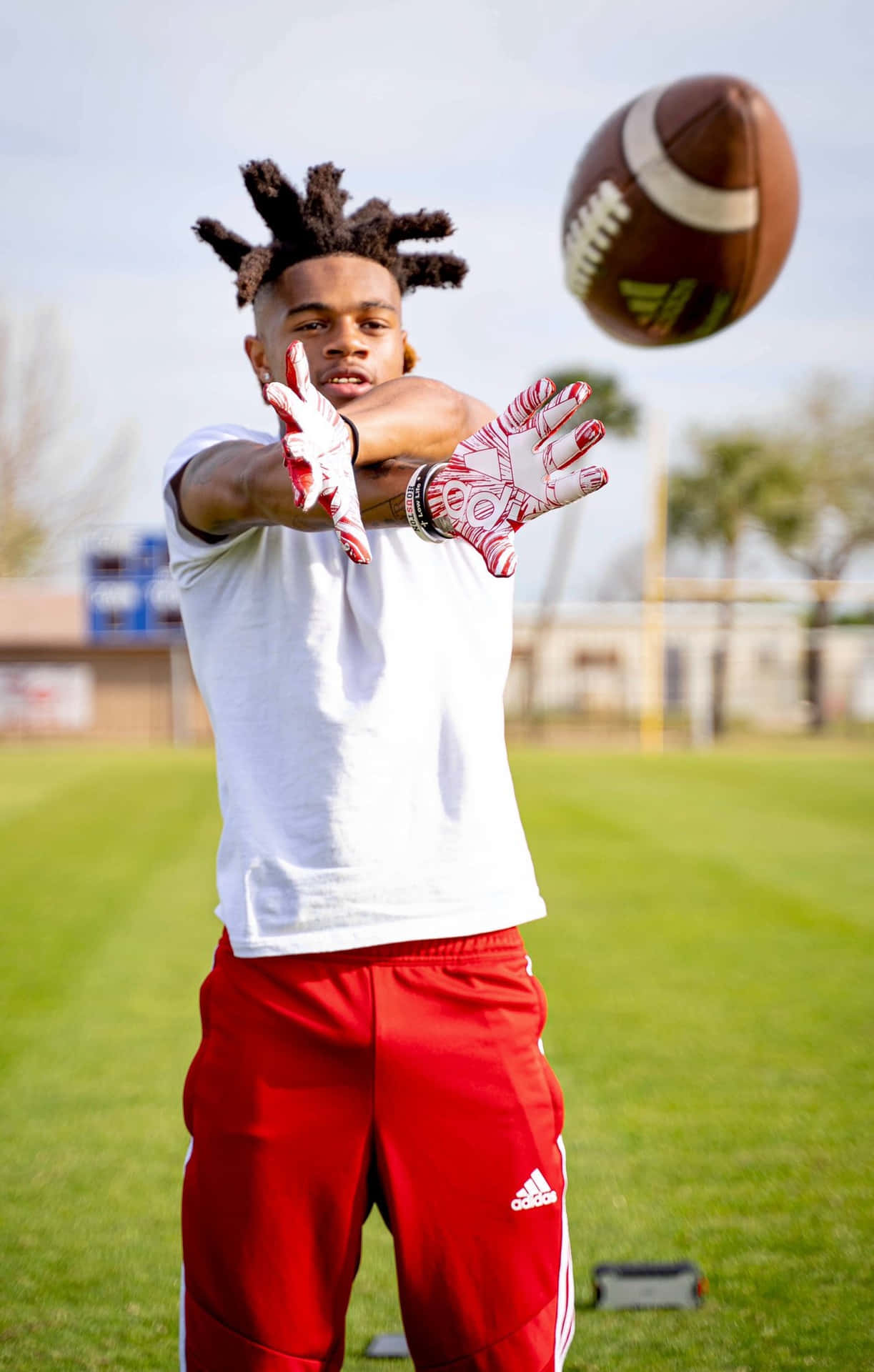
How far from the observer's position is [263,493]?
69.0 inches

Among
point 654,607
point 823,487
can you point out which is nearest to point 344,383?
point 654,607

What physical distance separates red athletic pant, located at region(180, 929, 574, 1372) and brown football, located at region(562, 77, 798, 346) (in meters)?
1.38

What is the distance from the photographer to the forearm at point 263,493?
175cm

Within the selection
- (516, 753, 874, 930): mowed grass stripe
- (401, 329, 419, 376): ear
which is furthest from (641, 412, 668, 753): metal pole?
(401, 329, 419, 376): ear

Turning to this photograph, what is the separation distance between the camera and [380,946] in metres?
1.87

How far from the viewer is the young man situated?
5.89 feet

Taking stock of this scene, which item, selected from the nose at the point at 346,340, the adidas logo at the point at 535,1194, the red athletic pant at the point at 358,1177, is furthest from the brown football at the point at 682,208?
the adidas logo at the point at 535,1194

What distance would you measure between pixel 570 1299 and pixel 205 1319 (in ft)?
1.75

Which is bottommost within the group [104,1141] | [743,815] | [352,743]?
[743,815]

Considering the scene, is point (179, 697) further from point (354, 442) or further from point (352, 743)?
point (354, 442)

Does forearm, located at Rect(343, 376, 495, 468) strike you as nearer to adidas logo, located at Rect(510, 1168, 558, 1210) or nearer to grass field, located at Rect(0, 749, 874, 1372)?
adidas logo, located at Rect(510, 1168, 558, 1210)

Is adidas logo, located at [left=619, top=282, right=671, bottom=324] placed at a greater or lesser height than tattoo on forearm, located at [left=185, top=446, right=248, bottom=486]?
greater

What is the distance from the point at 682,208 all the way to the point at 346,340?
0.83 meters

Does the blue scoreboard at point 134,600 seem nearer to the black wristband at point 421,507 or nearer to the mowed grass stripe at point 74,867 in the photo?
the mowed grass stripe at point 74,867
